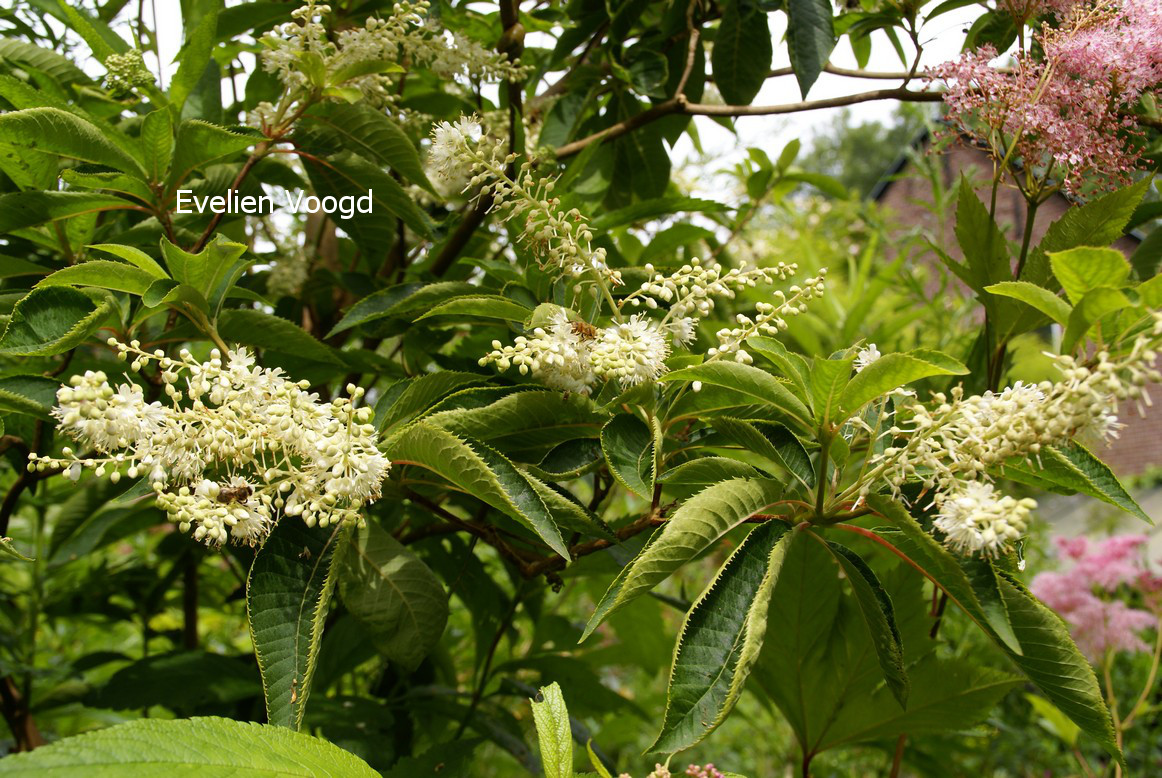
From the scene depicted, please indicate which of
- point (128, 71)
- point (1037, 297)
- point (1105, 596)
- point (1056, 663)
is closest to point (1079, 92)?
point (1037, 297)

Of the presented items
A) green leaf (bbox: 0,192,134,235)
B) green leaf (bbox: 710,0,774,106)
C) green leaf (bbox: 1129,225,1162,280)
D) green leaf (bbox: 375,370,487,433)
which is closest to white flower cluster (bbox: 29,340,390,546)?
green leaf (bbox: 375,370,487,433)

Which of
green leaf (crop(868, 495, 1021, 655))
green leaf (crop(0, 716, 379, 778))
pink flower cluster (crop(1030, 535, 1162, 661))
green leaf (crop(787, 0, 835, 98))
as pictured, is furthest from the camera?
pink flower cluster (crop(1030, 535, 1162, 661))

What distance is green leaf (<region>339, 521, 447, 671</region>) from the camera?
0.96 metres

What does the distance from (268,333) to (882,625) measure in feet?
2.42

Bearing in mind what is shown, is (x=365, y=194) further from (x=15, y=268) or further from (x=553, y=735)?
(x=553, y=735)

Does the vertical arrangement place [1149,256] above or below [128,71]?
below

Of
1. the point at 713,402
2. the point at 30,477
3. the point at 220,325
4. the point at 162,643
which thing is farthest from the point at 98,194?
the point at 162,643

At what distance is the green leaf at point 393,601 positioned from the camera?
96 centimetres

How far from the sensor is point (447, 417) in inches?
33.9

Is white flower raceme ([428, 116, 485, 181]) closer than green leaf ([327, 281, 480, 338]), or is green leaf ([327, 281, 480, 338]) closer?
white flower raceme ([428, 116, 485, 181])

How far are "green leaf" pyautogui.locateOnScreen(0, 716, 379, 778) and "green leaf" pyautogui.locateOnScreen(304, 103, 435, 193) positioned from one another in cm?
77

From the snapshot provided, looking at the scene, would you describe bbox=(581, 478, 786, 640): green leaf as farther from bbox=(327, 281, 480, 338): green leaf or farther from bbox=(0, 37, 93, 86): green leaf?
bbox=(0, 37, 93, 86): green leaf

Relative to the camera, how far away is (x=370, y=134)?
1.21m

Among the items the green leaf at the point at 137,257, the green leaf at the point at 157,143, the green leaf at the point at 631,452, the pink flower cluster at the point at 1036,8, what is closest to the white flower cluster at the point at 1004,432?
the green leaf at the point at 631,452
